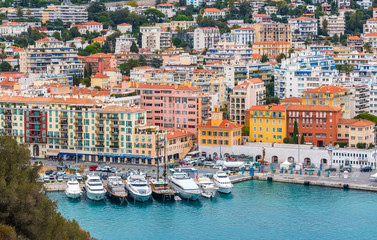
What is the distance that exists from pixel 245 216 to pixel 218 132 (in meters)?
9.83

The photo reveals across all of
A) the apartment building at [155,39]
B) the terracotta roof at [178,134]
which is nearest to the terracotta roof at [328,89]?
the terracotta roof at [178,134]

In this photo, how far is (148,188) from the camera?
33812 mm

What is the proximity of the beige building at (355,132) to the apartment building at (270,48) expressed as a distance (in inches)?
1118

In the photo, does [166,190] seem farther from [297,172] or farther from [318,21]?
[318,21]

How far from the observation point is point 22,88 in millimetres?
48625

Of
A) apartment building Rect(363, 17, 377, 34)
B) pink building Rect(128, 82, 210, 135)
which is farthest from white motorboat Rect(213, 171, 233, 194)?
apartment building Rect(363, 17, 377, 34)

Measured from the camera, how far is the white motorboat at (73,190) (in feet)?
111

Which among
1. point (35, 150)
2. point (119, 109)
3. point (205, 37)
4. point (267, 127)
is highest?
point (205, 37)

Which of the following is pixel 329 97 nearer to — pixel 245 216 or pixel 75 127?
pixel 75 127

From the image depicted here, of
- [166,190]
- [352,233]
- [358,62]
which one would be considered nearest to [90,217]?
[166,190]

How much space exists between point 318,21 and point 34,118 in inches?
1749

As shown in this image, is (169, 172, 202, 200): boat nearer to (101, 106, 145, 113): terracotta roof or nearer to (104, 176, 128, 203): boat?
(104, 176, 128, 203): boat

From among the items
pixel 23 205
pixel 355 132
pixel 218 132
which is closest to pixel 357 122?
pixel 355 132

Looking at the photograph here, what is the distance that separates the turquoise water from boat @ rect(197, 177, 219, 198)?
14.4 inches
